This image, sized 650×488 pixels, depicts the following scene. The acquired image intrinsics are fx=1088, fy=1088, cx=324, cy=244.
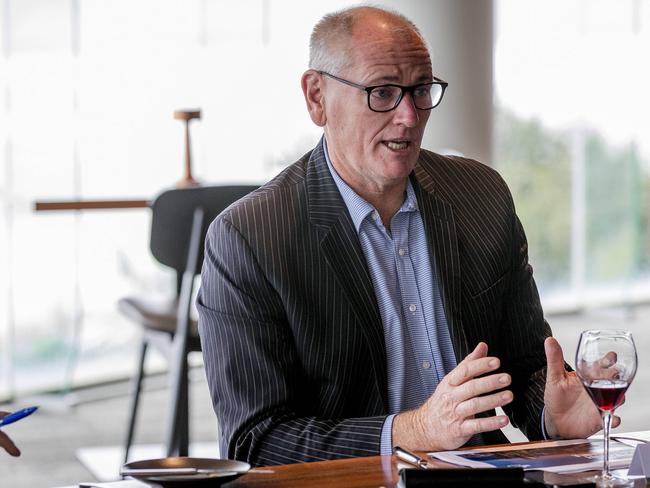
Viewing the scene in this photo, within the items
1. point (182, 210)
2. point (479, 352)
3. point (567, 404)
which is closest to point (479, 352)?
point (479, 352)

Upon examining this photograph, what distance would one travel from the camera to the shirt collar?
2.04 meters

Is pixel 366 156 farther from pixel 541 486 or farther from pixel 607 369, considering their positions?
pixel 541 486

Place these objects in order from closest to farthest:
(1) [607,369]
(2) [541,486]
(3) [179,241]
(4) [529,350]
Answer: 1. (2) [541,486]
2. (1) [607,369]
3. (4) [529,350]
4. (3) [179,241]

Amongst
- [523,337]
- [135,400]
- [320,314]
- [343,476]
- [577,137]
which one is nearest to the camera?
[343,476]

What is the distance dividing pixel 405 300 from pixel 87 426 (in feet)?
10.5

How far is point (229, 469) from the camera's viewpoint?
141 cm

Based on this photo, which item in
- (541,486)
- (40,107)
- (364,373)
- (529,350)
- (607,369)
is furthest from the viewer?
(40,107)

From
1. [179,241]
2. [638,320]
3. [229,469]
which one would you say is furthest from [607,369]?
[638,320]

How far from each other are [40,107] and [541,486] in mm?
4418

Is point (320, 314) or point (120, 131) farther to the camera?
point (120, 131)

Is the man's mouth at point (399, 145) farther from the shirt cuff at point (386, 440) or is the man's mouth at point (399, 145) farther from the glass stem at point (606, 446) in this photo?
the glass stem at point (606, 446)

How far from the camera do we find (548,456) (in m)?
1.56

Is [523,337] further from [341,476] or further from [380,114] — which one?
[341,476]

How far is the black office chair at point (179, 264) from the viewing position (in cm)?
335
